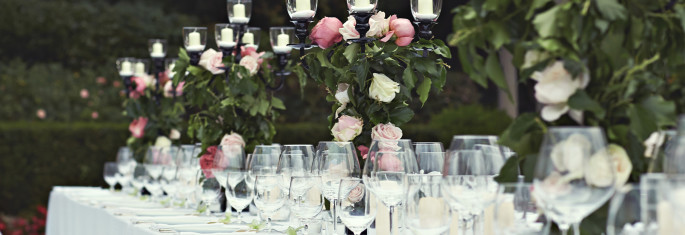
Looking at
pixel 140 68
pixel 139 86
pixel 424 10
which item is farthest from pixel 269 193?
pixel 140 68

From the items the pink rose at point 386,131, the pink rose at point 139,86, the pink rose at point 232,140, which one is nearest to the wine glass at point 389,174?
the pink rose at point 386,131

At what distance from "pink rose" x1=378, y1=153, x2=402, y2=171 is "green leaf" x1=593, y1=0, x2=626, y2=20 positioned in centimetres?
69

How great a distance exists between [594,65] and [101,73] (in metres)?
10.5

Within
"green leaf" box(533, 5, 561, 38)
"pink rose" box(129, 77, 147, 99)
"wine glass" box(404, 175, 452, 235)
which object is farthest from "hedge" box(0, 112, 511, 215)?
"green leaf" box(533, 5, 561, 38)

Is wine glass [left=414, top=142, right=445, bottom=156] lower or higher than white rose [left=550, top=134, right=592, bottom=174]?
lower

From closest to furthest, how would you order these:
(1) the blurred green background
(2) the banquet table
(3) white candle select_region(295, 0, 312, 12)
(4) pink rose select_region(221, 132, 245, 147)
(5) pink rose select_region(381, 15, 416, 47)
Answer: (5) pink rose select_region(381, 15, 416, 47) < (2) the banquet table < (3) white candle select_region(295, 0, 312, 12) < (4) pink rose select_region(221, 132, 245, 147) < (1) the blurred green background

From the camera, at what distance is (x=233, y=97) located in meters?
4.62

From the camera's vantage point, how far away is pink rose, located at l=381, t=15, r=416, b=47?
3.22m

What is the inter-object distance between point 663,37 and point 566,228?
17.1 inches

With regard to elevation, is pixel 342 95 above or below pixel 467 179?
above

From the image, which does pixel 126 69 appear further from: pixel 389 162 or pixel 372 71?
pixel 389 162

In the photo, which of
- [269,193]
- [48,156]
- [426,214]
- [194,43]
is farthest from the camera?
[48,156]

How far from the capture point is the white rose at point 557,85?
1828 millimetres

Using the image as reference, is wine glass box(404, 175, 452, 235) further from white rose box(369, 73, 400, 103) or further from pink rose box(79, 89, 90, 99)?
pink rose box(79, 89, 90, 99)
